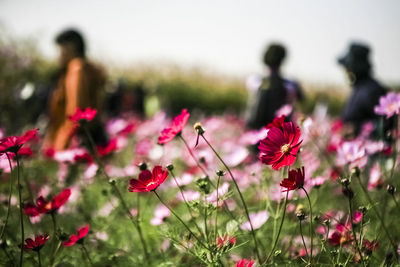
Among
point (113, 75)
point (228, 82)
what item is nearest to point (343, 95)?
point (228, 82)

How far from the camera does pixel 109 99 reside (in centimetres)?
621

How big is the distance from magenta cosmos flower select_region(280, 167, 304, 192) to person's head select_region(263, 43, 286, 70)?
1.88 meters

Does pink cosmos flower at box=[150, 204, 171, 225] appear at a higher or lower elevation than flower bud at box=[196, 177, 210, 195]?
lower

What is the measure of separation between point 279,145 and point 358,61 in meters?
1.93

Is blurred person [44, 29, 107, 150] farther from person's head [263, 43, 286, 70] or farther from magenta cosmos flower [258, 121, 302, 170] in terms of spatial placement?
magenta cosmos flower [258, 121, 302, 170]

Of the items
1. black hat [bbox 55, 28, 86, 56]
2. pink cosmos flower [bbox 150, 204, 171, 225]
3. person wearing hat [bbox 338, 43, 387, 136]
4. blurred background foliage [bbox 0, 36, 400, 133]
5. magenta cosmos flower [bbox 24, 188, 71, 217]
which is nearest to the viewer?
magenta cosmos flower [bbox 24, 188, 71, 217]

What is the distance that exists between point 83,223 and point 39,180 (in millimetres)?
574

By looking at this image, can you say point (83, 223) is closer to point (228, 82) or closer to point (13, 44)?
point (13, 44)

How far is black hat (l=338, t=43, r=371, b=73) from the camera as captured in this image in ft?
8.55

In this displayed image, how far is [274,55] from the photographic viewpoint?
2668 millimetres

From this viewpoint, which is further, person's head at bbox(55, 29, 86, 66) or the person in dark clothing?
person's head at bbox(55, 29, 86, 66)

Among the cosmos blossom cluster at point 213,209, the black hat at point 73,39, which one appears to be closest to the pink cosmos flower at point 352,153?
the cosmos blossom cluster at point 213,209

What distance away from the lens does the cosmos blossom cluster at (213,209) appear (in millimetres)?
1023

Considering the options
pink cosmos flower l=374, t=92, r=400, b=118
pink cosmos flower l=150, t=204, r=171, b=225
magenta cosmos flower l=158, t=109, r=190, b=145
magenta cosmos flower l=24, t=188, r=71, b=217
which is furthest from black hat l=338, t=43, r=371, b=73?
magenta cosmos flower l=24, t=188, r=71, b=217
